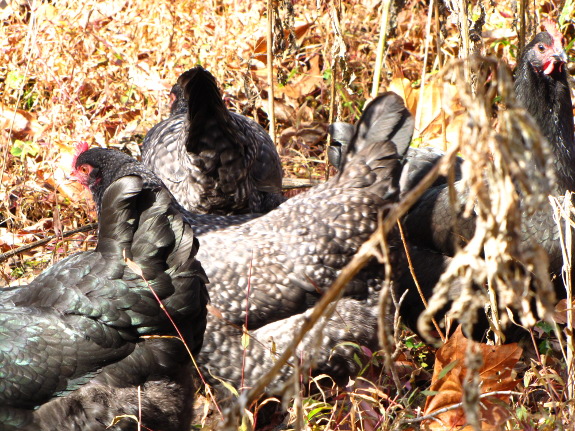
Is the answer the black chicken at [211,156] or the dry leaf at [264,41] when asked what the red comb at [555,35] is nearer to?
the black chicken at [211,156]

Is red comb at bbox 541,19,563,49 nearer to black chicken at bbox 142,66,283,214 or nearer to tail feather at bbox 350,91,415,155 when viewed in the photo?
tail feather at bbox 350,91,415,155

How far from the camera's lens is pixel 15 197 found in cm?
474

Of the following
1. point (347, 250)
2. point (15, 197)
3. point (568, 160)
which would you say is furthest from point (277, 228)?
A: point (15, 197)

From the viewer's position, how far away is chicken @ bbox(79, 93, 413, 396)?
3.22 metres

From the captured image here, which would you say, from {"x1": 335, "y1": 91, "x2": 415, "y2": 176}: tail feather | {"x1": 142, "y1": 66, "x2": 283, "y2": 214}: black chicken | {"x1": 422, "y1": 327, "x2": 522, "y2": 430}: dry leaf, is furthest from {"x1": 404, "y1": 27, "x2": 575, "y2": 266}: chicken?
{"x1": 142, "y1": 66, "x2": 283, "y2": 214}: black chicken

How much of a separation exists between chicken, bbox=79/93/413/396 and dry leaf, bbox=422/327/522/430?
0.60 meters

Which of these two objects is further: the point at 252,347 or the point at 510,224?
the point at 252,347

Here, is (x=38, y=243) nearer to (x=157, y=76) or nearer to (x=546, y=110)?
(x=157, y=76)

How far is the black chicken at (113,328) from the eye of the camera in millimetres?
2553

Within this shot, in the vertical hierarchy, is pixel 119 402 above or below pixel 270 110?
below

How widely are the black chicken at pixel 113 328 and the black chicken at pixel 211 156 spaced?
130cm

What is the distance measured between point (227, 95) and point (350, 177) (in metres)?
2.37

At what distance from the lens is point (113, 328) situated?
262 centimetres

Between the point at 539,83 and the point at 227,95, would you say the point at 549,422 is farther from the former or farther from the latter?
the point at 227,95
